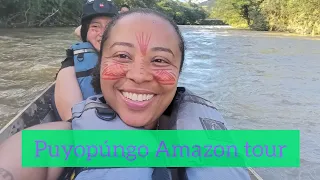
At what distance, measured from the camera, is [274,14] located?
2175 cm

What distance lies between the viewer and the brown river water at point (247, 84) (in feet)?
12.9

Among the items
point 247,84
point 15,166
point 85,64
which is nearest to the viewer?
point 15,166

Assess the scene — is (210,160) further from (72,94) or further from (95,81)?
(72,94)

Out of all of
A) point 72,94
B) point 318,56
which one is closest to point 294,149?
point 72,94

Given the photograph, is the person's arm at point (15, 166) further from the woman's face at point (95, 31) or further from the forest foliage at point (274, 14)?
the forest foliage at point (274, 14)

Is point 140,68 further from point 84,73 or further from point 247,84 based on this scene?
point 247,84

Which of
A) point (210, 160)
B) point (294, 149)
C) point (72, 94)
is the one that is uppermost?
point (210, 160)

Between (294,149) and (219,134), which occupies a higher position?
(219,134)

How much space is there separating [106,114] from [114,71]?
138 millimetres

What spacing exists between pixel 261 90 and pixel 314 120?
1567mm

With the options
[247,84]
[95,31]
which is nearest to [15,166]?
[95,31]

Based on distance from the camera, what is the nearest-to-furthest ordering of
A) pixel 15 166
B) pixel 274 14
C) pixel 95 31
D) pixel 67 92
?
pixel 15 166, pixel 67 92, pixel 95 31, pixel 274 14

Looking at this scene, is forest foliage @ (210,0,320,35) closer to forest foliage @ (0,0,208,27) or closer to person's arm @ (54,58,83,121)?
forest foliage @ (0,0,208,27)

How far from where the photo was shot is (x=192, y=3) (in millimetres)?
48938
